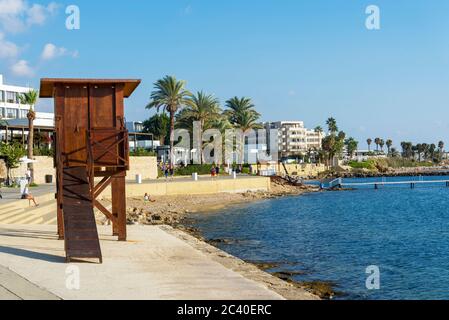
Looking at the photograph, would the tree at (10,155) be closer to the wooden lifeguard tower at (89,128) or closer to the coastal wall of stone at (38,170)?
the coastal wall of stone at (38,170)

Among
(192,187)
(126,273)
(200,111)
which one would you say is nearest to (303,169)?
(200,111)

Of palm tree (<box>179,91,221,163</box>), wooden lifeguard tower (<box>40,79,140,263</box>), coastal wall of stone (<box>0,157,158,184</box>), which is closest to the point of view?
wooden lifeguard tower (<box>40,79,140,263</box>)

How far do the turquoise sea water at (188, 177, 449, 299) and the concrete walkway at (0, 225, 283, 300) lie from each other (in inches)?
176

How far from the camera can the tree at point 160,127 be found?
12356 centimetres

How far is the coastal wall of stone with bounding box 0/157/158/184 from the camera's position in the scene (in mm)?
51844

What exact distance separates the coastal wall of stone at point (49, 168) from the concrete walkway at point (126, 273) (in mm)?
35146

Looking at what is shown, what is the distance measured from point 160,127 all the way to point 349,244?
9996 cm

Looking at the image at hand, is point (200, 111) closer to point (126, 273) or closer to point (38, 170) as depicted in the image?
point (38, 170)

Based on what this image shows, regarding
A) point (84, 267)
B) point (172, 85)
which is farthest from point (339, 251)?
point (172, 85)

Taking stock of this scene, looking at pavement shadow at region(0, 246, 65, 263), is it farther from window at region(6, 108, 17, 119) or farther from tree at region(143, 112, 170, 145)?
tree at region(143, 112, 170, 145)

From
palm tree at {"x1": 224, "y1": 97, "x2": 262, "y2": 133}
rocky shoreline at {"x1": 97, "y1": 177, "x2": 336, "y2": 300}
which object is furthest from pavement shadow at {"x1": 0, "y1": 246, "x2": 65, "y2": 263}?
palm tree at {"x1": 224, "y1": 97, "x2": 262, "y2": 133}

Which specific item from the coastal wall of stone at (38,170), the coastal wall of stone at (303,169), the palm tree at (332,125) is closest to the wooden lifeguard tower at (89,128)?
the coastal wall of stone at (38,170)

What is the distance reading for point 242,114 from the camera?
85.3 meters
